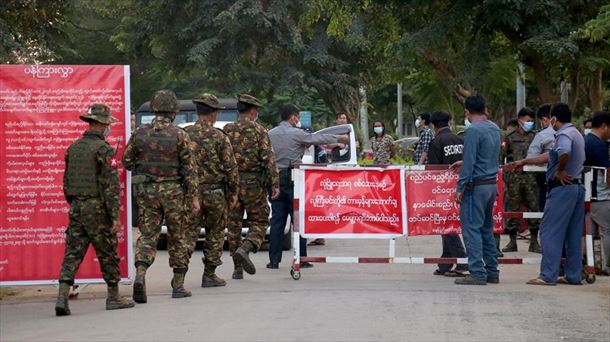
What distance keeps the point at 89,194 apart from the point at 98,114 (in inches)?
28.8

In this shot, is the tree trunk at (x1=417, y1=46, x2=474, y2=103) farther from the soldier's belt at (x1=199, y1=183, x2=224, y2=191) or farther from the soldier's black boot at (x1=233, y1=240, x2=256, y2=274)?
the soldier's belt at (x1=199, y1=183, x2=224, y2=191)

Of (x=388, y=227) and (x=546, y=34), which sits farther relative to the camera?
(x=546, y=34)

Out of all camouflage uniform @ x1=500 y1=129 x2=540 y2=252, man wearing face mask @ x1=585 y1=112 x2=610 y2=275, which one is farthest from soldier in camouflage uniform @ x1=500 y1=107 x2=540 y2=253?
man wearing face mask @ x1=585 y1=112 x2=610 y2=275

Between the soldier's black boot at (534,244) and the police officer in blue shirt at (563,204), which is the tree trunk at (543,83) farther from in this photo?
the police officer in blue shirt at (563,204)

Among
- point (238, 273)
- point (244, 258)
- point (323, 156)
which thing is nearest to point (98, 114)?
point (244, 258)

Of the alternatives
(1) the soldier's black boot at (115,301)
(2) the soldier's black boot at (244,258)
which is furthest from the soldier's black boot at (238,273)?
(1) the soldier's black boot at (115,301)

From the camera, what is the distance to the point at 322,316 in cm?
967

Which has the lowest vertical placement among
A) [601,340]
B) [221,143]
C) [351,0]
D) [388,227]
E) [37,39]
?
[601,340]

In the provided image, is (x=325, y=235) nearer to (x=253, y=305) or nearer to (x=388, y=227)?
(x=388, y=227)

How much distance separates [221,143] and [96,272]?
1.83 metres

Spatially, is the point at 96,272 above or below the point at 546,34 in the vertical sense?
below

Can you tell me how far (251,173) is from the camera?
1224 cm

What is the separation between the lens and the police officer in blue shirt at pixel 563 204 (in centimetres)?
1155

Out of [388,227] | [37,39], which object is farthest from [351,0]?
[388,227]
